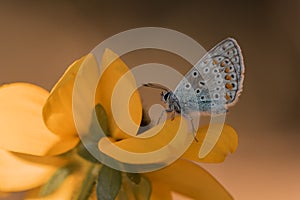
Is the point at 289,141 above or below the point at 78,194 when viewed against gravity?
below

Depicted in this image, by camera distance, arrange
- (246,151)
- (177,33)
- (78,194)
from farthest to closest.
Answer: (177,33)
(246,151)
(78,194)

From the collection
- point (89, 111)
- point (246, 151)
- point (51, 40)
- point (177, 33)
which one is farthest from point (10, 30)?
point (89, 111)

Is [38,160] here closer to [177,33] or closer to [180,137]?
[180,137]

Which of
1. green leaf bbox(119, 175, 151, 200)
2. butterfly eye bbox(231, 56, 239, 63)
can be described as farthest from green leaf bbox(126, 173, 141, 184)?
butterfly eye bbox(231, 56, 239, 63)

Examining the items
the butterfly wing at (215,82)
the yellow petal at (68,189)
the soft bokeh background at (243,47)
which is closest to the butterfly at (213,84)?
the butterfly wing at (215,82)

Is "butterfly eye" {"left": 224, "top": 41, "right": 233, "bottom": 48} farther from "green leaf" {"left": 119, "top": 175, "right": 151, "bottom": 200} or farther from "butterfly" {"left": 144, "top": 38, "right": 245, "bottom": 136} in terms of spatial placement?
"green leaf" {"left": 119, "top": 175, "right": 151, "bottom": 200}
